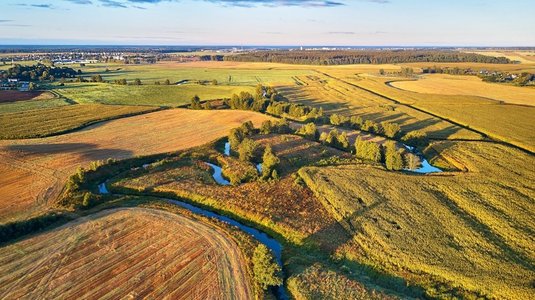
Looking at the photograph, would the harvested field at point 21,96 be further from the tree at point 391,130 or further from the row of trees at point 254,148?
the tree at point 391,130

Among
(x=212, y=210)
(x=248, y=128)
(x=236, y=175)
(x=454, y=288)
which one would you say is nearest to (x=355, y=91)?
(x=248, y=128)

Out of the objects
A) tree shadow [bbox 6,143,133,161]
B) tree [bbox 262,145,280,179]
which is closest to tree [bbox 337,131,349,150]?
tree [bbox 262,145,280,179]

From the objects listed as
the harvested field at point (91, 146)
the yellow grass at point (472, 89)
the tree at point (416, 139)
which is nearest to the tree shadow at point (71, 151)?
the harvested field at point (91, 146)

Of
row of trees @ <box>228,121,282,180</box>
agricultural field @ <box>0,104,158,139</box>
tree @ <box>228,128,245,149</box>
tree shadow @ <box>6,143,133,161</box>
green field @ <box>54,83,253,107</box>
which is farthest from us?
green field @ <box>54,83,253,107</box>

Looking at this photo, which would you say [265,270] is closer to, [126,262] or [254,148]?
[126,262]

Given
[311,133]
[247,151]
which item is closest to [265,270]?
[247,151]

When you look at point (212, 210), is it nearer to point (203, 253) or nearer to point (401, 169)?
point (203, 253)

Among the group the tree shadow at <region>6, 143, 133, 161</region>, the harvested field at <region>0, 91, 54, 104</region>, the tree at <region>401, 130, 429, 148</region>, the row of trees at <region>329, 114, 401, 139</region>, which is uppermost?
the harvested field at <region>0, 91, 54, 104</region>

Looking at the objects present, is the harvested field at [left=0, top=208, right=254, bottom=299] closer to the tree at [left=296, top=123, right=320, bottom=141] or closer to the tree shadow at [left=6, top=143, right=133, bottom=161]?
the tree shadow at [left=6, top=143, right=133, bottom=161]
